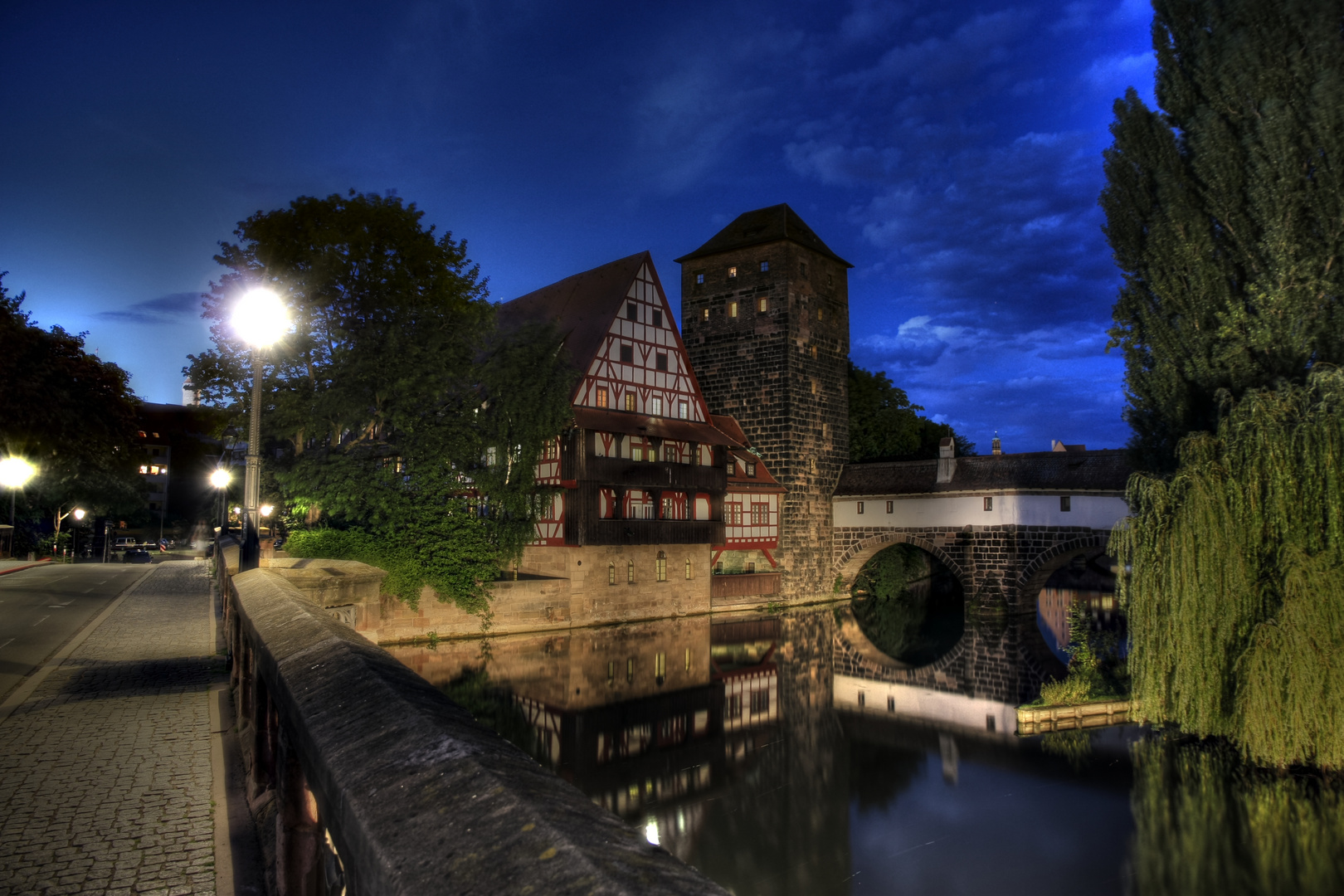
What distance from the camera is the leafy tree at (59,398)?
837 inches

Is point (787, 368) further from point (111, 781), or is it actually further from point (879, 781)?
point (111, 781)

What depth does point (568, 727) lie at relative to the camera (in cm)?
1653

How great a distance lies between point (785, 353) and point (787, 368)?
628 millimetres

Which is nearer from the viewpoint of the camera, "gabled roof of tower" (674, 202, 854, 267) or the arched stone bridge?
the arched stone bridge

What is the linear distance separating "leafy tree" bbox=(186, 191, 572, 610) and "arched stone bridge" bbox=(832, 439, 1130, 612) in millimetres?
17422

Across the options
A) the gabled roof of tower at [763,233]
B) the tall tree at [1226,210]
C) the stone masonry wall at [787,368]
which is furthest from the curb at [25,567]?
the tall tree at [1226,210]

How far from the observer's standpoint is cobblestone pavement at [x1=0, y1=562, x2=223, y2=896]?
164 inches

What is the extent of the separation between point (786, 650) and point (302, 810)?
950 inches

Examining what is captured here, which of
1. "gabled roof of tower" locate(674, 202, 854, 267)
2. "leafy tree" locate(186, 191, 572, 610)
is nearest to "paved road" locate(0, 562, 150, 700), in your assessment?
"leafy tree" locate(186, 191, 572, 610)

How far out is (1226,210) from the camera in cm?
1436

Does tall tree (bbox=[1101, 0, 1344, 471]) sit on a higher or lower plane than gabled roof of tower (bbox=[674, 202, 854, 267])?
lower

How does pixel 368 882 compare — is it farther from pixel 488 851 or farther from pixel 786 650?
pixel 786 650

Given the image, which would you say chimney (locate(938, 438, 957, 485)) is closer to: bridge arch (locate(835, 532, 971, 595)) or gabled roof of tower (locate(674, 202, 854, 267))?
bridge arch (locate(835, 532, 971, 595))

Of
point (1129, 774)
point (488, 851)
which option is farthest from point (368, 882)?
point (1129, 774)
